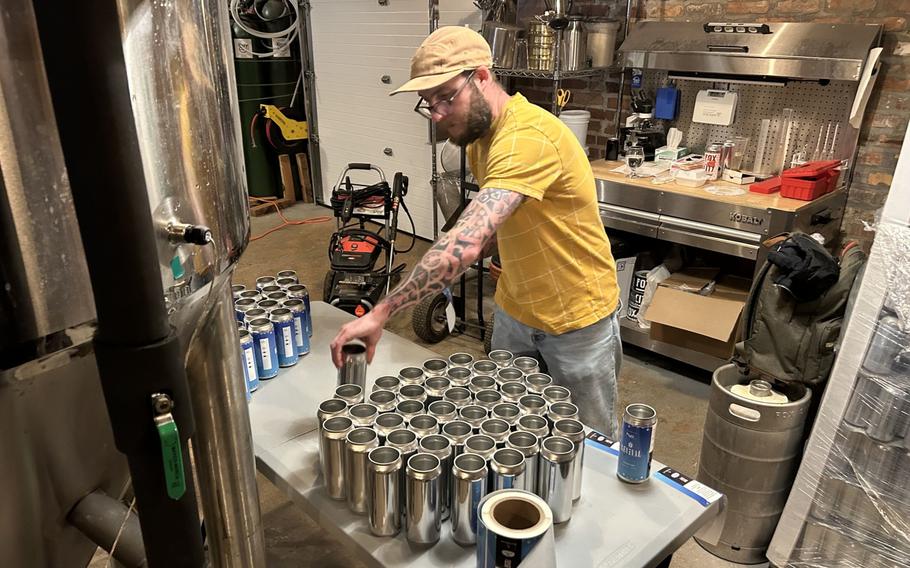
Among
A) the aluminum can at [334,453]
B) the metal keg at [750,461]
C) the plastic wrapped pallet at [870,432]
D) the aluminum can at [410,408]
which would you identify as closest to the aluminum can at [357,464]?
the aluminum can at [334,453]

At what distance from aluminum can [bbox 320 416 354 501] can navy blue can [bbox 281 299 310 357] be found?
0.61 metres

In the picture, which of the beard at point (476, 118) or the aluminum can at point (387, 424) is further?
the beard at point (476, 118)

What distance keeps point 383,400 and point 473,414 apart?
7.8 inches

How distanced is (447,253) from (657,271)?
2112 millimetres

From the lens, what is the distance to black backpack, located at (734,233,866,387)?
6.93 feet

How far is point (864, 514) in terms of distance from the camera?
6.40 feet

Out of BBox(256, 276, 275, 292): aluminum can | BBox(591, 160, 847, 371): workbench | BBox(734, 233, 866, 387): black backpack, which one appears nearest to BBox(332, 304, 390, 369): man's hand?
BBox(256, 276, 275, 292): aluminum can

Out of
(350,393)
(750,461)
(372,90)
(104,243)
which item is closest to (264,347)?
(350,393)

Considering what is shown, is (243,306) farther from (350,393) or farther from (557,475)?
(557,475)

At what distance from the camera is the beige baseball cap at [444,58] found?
1672mm

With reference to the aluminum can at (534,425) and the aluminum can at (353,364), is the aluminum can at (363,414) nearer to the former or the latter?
the aluminum can at (353,364)

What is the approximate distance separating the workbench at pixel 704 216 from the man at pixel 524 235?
1.19 metres

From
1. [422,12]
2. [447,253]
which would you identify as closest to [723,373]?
[447,253]

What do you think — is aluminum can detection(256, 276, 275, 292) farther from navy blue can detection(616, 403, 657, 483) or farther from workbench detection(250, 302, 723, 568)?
navy blue can detection(616, 403, 657, 483)
